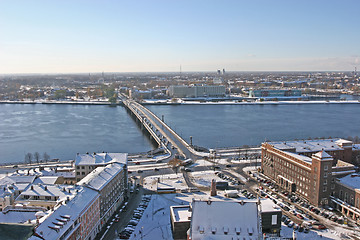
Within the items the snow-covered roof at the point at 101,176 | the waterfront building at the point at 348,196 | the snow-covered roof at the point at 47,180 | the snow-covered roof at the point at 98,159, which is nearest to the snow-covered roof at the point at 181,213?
the snow-covered roof at the point at 101,176

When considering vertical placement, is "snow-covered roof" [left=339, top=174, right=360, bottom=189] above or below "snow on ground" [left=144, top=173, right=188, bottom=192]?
above

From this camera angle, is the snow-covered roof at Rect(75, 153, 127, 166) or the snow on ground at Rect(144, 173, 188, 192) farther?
the snow on ground at Rect(144, 173, 188, 192)

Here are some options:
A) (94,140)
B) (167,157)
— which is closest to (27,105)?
(94,140)

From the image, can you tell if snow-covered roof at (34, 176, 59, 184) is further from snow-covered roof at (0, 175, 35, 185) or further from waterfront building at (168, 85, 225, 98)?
waterfront building at (168, 85, 225, 98)

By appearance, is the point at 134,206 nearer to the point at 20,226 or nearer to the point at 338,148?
the point at 20,226

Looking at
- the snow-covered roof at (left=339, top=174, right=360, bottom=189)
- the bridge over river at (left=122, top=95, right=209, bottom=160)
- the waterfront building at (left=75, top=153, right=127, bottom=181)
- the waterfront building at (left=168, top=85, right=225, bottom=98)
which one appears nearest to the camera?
the snow-covered roof at (left=339, top=174, right=360, bottom=189)

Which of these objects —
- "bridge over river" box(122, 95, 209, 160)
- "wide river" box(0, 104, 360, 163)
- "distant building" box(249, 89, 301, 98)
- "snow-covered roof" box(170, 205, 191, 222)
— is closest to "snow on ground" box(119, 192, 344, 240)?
"snow-covered roof" box(170, 205, 191, 222)

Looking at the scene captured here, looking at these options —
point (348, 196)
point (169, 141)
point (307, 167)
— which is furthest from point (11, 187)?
point (169, 141)
